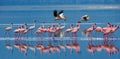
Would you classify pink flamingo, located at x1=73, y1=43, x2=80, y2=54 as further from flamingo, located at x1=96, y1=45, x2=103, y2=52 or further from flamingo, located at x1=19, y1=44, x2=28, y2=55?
flamingo, located at x1=19, y1=44, x2=28, y2=55

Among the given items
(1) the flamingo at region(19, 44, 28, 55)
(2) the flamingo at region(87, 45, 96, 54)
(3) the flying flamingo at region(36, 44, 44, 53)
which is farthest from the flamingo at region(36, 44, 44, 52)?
(2) the flamingo at region(87, 45, 96, 54)

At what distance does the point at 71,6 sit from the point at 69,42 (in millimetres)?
9636

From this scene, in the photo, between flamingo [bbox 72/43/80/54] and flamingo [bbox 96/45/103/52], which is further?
flamingo [bbox 96/45/103/52]

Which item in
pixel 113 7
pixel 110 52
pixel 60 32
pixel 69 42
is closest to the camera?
pixel 110 52

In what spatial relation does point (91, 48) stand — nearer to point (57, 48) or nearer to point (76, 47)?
point (76, 47)

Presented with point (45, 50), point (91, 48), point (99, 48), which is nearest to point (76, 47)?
point (91, 48)

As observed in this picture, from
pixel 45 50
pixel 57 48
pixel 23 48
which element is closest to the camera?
pixel 45 50

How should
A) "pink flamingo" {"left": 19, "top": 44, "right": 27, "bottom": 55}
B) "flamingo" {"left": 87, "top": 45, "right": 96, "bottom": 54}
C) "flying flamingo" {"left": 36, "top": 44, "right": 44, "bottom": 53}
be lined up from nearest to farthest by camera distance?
"flamingo" {"left": 87, "top": 45, "right": 96, "bottom": 54}
"pink flamingo" {"left": 19, "top": 44, "right": 27, "bottom": 55}
"flying flamingo" {"left": 36, "top": 44, "right": 44, "bottom": 53}

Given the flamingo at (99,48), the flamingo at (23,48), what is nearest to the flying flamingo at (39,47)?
the flamingo at (23,48)

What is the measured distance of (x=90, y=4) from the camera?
56.7ft

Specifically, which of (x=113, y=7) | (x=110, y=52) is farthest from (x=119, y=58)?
(x=113, y=7)

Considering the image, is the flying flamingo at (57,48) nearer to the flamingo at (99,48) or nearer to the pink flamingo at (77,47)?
the pink flamingo at (77,47)

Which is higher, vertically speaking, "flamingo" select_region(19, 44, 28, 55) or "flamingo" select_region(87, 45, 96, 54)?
"flamingo" select_region(87, 45, 96, 54)

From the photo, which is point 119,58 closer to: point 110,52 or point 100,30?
point 110,52
